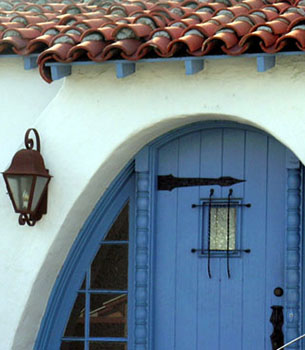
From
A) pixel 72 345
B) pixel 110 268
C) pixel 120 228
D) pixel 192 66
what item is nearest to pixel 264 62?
pixel 192 66

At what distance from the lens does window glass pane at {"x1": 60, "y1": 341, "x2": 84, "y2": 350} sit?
29.2 ft

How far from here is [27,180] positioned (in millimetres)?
8430

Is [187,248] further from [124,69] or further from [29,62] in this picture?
[29,62]

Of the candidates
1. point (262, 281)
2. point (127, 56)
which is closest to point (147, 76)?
point (127, 56)

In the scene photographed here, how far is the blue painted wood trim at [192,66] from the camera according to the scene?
7980 mm

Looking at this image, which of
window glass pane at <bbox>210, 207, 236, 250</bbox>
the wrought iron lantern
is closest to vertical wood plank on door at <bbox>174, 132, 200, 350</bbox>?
window glass pane at <bbox>210, 207, 236, 250</bbox>

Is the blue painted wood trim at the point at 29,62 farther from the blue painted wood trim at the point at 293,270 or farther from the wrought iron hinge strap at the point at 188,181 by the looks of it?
the blue painted wood trim at the point at 293,270

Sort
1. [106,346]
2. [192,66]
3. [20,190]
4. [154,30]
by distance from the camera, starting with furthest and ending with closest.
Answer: [106,346] < [20,190] < [154,30] < [192,66]

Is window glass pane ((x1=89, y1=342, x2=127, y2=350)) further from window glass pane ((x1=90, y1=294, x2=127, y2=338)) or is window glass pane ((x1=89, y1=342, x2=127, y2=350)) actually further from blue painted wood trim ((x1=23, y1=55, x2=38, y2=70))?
blue painted wood trim ((x1=23, y1=55, x2=38, y2=70))

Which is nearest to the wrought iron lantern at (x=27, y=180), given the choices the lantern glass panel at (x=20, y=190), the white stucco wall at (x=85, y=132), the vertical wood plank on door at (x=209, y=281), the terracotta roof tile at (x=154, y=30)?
the lantern glass panel at (x=20, y=190)

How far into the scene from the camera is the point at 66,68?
8508 mm

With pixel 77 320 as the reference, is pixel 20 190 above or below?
above

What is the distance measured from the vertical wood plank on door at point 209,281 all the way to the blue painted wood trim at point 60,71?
1085 millimetres

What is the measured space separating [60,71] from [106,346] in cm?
209
